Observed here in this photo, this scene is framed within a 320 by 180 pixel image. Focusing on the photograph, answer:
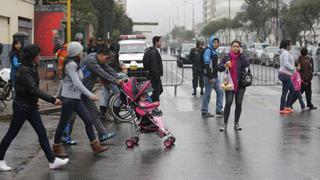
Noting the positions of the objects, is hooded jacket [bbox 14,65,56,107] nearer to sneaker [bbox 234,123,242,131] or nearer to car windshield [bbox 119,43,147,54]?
sneaker [bbox 234,123,242,131]

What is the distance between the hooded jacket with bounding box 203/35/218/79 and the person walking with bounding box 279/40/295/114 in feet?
5.11

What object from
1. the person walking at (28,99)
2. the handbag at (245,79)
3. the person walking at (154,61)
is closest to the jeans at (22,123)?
the person walking at (28,99)

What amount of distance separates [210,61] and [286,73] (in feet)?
6.16

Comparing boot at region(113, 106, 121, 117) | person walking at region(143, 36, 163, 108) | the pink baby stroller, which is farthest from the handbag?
boot at region(113, 106, 121, 117)

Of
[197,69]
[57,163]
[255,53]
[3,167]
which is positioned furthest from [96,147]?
[255,53]

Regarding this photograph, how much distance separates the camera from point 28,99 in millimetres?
7945

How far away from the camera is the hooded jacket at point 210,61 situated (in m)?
13.3

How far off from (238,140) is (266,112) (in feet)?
13.8

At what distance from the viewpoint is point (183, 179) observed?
753 cm

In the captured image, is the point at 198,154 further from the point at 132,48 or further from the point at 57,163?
the point at 132,48

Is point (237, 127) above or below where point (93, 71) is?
below

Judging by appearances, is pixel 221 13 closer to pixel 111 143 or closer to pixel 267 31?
pixel 267 31

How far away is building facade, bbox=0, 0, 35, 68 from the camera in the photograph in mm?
24250

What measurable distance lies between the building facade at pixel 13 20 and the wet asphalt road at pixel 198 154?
461 inches
